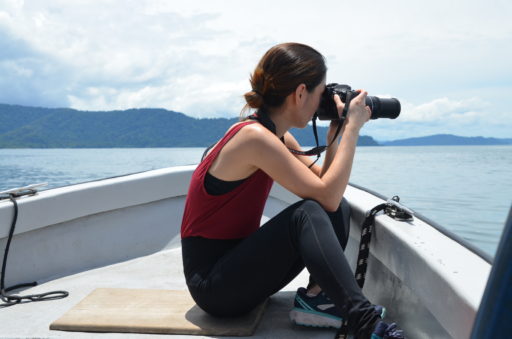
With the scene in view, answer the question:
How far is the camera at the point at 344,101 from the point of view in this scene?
5.26 feet

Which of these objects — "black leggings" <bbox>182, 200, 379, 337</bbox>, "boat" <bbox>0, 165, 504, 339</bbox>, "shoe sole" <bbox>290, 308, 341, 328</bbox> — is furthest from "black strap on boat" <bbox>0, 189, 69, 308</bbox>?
"shoe sole" <bbox>290, 308, 341, 328</bbox>

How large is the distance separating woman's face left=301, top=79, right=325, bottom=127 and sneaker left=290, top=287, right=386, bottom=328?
0.53 meters

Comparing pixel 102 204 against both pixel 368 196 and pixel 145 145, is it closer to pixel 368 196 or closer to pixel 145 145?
pixel 368 196

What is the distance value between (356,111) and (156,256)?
1401 millimetres

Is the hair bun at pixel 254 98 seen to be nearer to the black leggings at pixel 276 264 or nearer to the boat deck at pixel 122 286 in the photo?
the black leggings at pixel 276 264

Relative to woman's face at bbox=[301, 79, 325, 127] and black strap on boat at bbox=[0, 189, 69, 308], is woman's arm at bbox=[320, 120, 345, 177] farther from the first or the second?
black strap on boat at bbox=[0, 189, 69, 308]

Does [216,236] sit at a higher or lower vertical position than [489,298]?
lower

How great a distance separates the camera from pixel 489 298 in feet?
1.56

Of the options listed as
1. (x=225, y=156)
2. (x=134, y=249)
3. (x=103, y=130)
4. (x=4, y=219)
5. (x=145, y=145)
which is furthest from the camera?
(x=103, y=130)

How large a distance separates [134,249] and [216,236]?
1208 millimetres

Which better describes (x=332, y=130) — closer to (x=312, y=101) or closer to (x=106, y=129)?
(x=312, y=101)

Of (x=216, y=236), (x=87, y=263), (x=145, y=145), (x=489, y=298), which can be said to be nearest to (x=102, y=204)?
(x=87, y=263)

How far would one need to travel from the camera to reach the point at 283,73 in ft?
4.76

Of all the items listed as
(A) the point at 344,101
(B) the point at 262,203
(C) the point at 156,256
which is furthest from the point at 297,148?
(C) the point at 156,256
